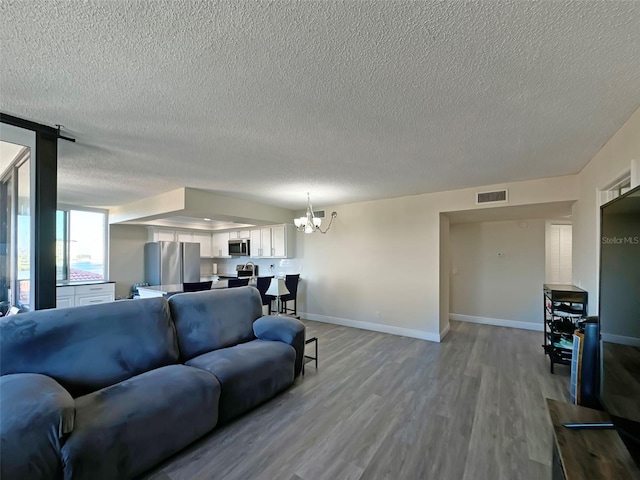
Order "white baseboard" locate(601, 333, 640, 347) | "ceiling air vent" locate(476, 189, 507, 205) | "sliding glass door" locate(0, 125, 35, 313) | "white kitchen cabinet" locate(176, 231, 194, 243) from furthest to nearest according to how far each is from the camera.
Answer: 1. "white kitchen cabinet" locate(176, 231, 194, 243)
2. "ceiling air vent" locate(476, 189, 507, 205)
3. "sliding glass door" locate(0, 125, 35, 313)
4. "white baseboard" locate(601, 333, 640, 347)

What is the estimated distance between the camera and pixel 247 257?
706cm

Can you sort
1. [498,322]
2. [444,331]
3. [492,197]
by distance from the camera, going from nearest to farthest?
1. [492,197]
2. [444,331]
3. [498,322]

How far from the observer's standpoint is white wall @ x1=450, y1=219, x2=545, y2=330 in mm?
5082

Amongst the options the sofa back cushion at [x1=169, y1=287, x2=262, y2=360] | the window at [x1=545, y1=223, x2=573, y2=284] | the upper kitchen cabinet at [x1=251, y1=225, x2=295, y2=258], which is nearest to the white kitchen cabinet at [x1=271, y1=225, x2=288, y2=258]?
the upper kitchen cabinet at [x1=251, y1=225, x2=295, y2=258]

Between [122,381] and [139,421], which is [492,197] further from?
[122,381]

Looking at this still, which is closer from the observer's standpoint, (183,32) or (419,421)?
(183,32)

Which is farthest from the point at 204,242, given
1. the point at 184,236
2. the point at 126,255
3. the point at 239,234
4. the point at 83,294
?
the point at 83,294

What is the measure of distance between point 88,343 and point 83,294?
4.40 meters

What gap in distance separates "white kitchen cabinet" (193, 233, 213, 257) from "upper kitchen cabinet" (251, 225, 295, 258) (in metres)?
1.78

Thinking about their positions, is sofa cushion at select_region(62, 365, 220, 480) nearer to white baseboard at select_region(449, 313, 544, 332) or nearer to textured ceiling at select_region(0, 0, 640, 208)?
textured ceiling at select_region(0, 0, 640, 208)

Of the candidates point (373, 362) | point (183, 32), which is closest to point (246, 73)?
point (183, 32)

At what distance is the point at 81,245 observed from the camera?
18.7ft

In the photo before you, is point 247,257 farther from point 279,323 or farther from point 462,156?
point 462,156

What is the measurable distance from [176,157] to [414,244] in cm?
369
